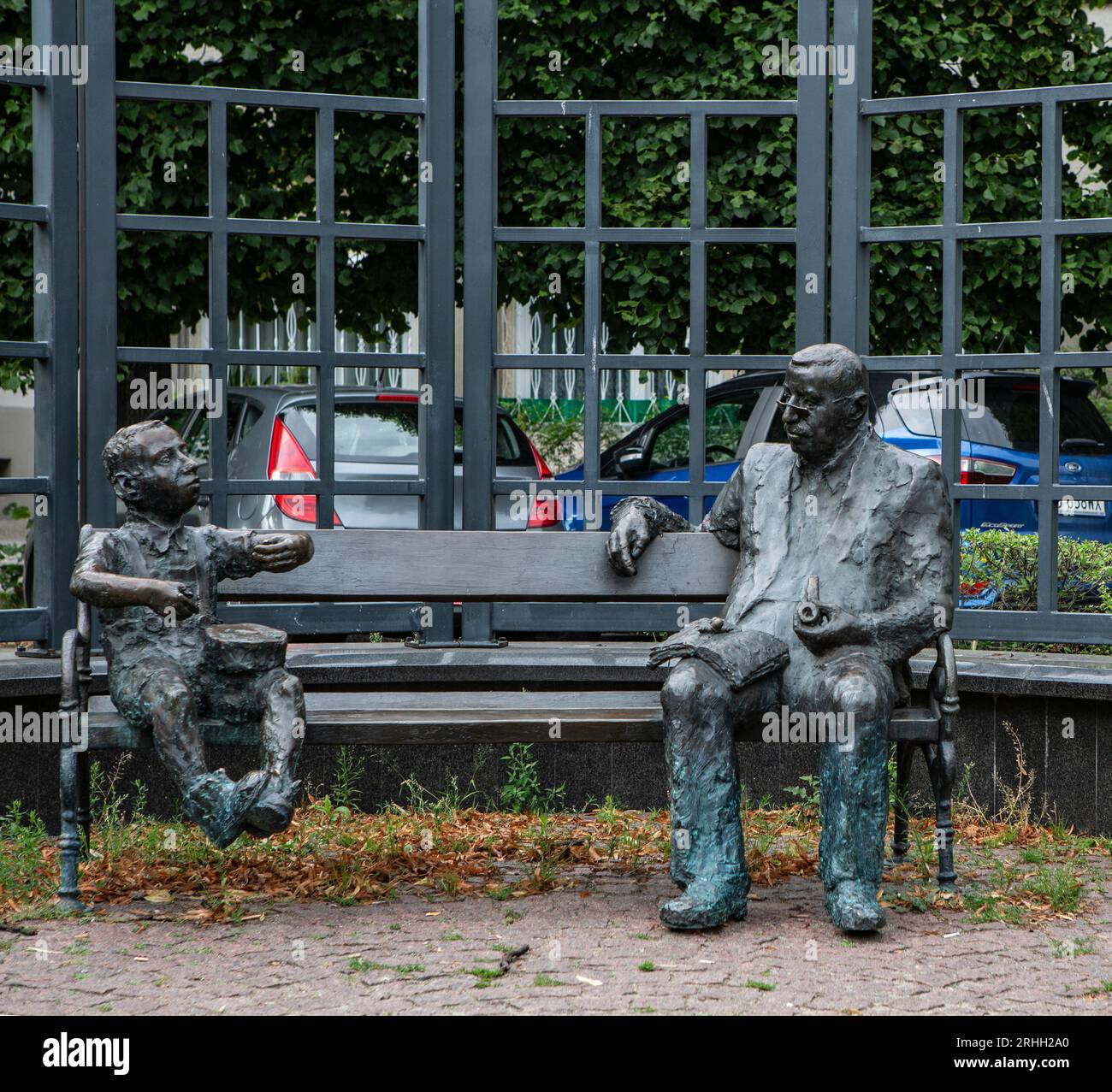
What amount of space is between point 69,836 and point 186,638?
636mm

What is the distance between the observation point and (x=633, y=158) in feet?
37.4

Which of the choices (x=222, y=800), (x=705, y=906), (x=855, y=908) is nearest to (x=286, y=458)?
(x=222, y=800)

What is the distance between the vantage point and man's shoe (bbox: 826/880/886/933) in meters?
4.43

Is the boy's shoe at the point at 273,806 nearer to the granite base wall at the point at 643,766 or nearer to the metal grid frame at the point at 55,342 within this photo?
the granite base wall at the point at 643,766

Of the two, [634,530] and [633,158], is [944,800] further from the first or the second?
[633,158]

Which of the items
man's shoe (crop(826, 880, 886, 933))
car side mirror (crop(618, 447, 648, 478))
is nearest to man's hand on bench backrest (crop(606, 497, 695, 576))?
man's shoe (crop(826, 880, 886, 933))

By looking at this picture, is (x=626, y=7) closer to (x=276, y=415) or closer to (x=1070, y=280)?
(x=1070, y=280)

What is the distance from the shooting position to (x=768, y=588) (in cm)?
495

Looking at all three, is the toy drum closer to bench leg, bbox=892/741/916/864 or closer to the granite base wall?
the granite base wall

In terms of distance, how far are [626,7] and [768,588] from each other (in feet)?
23.5

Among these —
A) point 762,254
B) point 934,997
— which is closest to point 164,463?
point 934,997

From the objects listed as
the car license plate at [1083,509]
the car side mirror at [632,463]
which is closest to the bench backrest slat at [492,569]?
the car license plate at [1083,509]

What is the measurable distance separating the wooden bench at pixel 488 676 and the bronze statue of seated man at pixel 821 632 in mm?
194

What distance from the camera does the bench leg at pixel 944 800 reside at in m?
4.89
